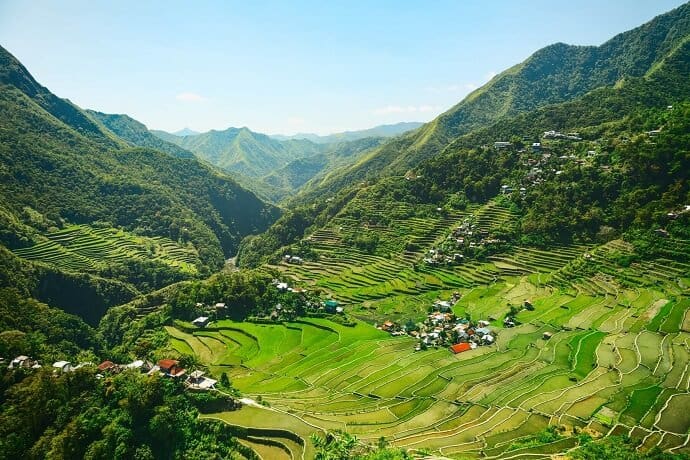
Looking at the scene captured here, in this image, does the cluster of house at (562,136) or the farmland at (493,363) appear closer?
the farmland at (493,363)

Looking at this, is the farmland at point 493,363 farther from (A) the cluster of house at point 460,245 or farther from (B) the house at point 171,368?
(B) the house at point 171,368

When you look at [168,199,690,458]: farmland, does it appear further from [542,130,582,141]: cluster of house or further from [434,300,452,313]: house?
[542,130,582,141]: cluster of house

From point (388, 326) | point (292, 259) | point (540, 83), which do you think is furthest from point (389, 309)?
point (540, 83)

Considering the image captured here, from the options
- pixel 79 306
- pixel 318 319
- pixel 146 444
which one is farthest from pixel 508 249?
pixel 79 306

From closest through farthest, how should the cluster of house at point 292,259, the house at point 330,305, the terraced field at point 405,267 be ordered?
the house at point 330,305 → the terraced field at point 405,267 → the cluster of house at point 292,259

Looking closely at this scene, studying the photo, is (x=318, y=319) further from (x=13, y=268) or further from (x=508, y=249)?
(x=13, y=268)

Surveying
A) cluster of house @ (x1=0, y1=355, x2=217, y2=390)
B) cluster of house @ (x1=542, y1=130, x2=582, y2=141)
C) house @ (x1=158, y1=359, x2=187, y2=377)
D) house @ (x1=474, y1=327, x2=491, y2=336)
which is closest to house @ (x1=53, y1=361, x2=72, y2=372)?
cluster of house @ (x1=0, y1=355, x2=217, y2=390)

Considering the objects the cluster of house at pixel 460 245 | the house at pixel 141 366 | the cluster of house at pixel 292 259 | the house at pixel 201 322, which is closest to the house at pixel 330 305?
the house at pixel 201 322

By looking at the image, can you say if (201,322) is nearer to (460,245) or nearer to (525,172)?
(460,245)
